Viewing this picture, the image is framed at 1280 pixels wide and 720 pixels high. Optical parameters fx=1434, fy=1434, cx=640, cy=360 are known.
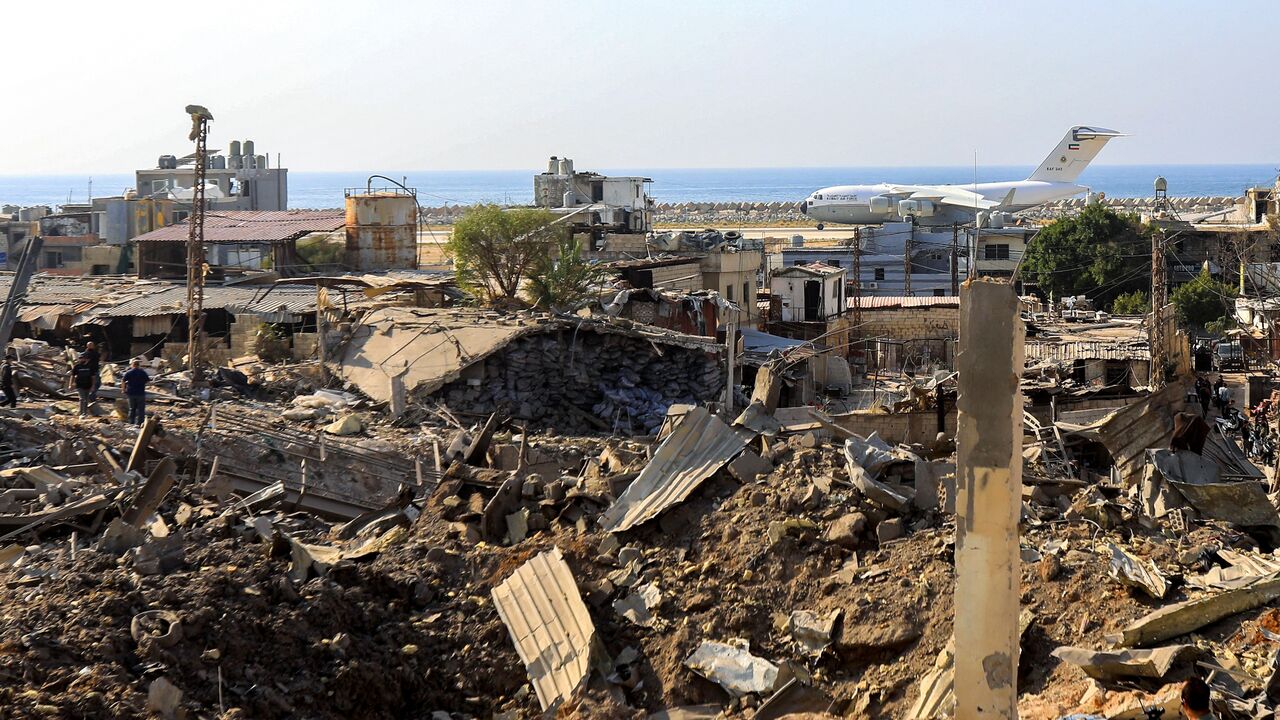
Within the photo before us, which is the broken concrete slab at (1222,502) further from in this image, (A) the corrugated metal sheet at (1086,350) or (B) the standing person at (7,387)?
(B) the standing person at (7,387)

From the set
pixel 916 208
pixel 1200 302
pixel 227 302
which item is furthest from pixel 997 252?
pixel 227 302

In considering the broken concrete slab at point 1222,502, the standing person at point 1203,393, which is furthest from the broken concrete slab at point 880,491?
the standing person at point 1203,393

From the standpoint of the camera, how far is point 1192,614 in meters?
7.54

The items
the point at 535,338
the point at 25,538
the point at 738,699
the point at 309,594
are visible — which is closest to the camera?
the point at 738,699

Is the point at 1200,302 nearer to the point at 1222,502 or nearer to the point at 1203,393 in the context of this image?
the point at 1203,393

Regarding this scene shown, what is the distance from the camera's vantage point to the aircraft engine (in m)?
80.2

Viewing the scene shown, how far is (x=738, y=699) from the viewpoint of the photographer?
798 cm

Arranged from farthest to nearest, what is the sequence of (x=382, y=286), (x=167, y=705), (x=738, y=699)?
1. (x=382, y=286)
2. (x=738, y=699)
3. (x=167, y=705)

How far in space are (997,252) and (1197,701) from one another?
47626 mm

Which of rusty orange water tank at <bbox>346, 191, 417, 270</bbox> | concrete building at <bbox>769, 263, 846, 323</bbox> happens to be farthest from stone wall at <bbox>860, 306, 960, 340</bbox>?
rusty orange water tank at <bbox>346, 191, 417, 270</bbox>

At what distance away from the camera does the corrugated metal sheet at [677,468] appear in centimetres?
969

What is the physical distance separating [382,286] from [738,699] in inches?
767

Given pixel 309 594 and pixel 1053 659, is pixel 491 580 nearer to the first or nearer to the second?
pixel 309 594

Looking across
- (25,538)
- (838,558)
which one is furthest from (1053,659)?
(25,538)
